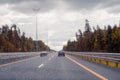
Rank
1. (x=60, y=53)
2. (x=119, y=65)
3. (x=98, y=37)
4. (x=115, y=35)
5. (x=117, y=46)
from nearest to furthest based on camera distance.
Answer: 1. (x=119, y=65)
2. (x=60, y=53)
3. (x=117, y=46)
4. (x=115, y=35)
5. (x=98, y=37)

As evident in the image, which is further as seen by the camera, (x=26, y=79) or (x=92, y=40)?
(x=92, y=40)

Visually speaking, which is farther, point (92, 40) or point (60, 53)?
point (92, 40)

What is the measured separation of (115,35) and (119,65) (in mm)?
101155

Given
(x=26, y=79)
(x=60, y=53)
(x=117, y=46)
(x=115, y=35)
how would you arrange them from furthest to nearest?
(x=115, y=35)
(x=117, y=46)
(x=60, y=53)
(x=26, y=79)

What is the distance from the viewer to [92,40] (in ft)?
563

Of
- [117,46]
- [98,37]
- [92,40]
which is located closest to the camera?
[117,46]

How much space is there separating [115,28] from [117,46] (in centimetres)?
1971

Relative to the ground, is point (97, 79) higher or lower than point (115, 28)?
lower

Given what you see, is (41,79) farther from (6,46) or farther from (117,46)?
(6,46)

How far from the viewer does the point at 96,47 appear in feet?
503

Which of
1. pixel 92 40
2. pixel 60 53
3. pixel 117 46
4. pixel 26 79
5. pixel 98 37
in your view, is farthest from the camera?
pixel 92 40

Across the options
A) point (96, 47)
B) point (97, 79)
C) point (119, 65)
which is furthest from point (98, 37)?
point (97, 79)

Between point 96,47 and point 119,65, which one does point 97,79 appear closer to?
point 119,65

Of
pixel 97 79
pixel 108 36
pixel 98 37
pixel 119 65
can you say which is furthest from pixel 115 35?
pixel 97 79
